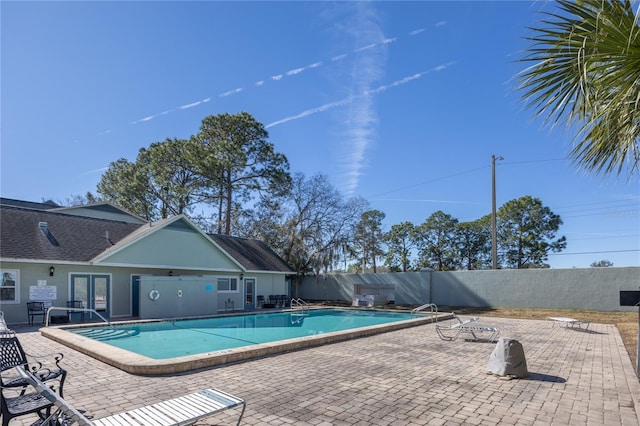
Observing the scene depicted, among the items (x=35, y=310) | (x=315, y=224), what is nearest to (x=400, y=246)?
(x=315, y=224)

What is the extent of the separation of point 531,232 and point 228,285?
1136 inches

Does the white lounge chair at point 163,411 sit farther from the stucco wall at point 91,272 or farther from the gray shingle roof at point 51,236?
the gray shingle roof at point 51,236

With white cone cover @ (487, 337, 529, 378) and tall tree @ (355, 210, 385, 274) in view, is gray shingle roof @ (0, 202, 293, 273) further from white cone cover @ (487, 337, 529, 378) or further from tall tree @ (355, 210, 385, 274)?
tall tree @ (355, 210, 385, 274)

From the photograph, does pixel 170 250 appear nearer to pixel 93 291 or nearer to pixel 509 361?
pixel 93 291

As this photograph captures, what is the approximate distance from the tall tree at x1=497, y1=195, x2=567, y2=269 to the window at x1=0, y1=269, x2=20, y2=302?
120ft

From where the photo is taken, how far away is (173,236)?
1897 cm

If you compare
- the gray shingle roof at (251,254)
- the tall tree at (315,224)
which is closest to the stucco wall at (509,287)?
the tall tree at (315,224)

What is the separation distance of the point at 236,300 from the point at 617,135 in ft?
67.3

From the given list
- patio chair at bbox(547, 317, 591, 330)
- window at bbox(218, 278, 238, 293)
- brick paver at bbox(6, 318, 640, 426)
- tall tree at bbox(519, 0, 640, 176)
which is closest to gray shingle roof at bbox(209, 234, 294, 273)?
window at bbox(218, 278, 238, 293)

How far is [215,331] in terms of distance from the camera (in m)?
13.9

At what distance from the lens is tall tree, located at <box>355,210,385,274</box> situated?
105 ft

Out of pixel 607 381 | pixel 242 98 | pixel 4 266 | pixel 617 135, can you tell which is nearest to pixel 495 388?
pixel 607 381

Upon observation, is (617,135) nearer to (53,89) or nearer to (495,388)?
(495,388)

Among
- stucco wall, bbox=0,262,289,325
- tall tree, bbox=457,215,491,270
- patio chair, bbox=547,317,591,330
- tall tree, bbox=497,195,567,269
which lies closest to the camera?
patio chair, bbox=547,317,591,330
